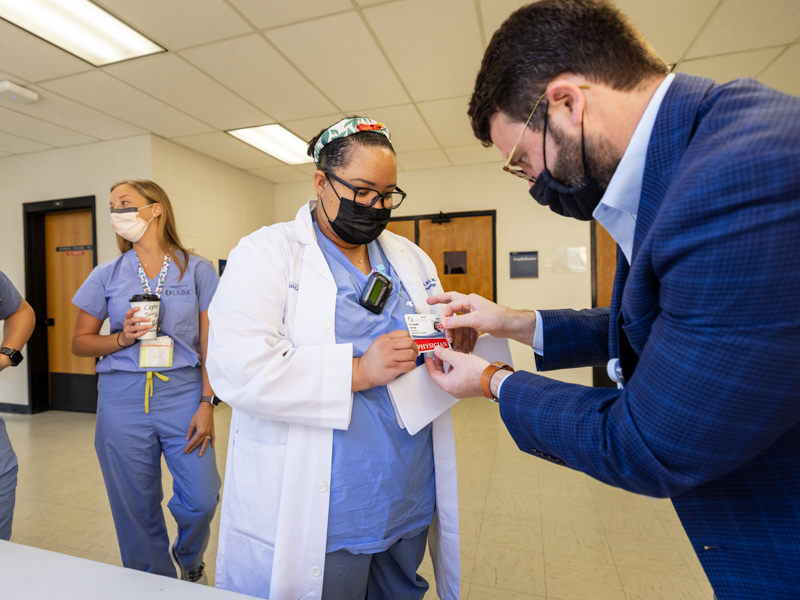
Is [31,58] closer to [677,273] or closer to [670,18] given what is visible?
[677,273]

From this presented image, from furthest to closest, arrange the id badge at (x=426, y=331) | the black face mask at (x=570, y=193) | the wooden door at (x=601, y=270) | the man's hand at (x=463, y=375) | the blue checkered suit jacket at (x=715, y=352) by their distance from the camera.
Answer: the wooden door at (x=601, y=270)
the id badge at (x=426, y=331)
the man's hand at (x=463, y=375)
the black face mask at (x=570, y=193)
the blue checkered suit jacket at (x=715, y=352)

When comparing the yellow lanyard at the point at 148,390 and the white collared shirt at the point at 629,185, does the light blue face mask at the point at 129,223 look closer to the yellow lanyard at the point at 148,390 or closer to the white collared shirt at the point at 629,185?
the yellow lanyard at the point at 148,390

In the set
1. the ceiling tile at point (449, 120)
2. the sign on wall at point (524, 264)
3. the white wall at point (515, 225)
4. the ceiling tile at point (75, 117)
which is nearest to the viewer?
the ceiling tile at point (75, 117)

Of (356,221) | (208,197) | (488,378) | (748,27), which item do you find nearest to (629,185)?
(488,378)

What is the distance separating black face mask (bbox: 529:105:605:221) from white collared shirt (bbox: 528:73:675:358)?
4 cm

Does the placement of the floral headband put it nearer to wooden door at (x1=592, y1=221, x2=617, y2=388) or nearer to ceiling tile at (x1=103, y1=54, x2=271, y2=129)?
ceiling tile at (x1=103, y1=54, x2=271, y2=129)

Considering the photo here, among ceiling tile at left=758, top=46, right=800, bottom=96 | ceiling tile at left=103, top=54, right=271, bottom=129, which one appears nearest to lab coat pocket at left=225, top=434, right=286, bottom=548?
ceiling tile at left=103, top=54, right=271, bottom=129

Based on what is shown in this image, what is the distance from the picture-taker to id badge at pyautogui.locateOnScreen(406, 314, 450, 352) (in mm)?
1133

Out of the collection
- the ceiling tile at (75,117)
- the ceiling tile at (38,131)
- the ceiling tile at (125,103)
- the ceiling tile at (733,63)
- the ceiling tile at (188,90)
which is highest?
the ceiling tile at (733,63)

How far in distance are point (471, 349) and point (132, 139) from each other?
185 inches

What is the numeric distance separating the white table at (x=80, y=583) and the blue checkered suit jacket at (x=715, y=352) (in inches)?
26.7

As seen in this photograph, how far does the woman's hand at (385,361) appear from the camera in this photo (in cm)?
104

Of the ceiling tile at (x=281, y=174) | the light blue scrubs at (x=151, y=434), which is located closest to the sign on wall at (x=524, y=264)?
the ceiling tile at (x=281, y=174)

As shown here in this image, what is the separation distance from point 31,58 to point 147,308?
2.64 metres
